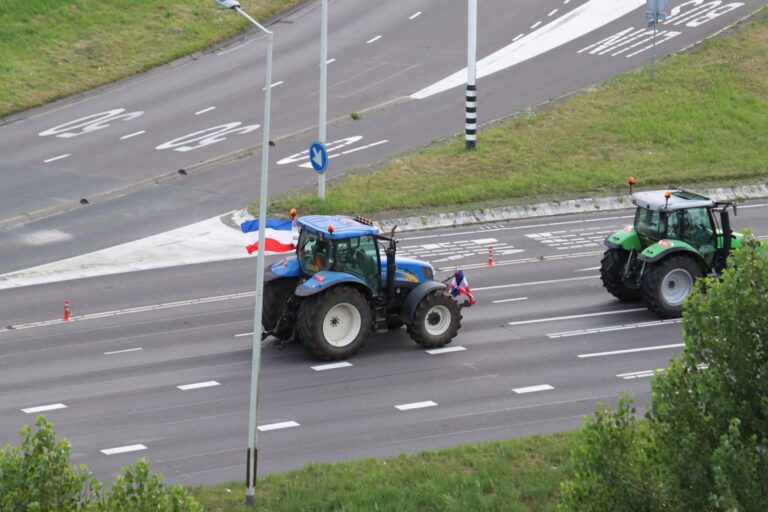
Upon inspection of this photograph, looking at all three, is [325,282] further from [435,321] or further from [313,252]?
[435,321]

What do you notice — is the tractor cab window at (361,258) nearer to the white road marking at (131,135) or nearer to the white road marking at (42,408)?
the white road marking at (42,408)

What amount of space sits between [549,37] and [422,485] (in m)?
36.3

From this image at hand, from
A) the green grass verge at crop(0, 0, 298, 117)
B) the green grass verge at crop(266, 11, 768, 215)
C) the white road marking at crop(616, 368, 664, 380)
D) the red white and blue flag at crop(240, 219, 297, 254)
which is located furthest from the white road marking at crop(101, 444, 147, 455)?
the green grass verge at crop(0, 0, 298, 117)

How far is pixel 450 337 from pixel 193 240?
10.9 metres

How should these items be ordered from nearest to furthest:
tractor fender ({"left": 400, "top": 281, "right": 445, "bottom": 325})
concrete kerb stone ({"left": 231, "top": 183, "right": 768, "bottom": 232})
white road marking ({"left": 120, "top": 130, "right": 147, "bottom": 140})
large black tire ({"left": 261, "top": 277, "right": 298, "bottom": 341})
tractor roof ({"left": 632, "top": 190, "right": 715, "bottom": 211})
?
1. tractor fender ({"left": 400, "top": 281, "right": 445, "bottom": 325})
2. large black tire ({"left": 261, "top": 277, "right": 298, "bottom": 341})
3. tractor roof ({"left": 632, "top": 190, "right": 715, "bottom": 211})
4. concrete kerb stone ({"left": 231, "top": 183, "right": 768, "bottom": 232})
5. white road marking ({"left": 120, "top": 130, "right": 147, "bottom": 140})

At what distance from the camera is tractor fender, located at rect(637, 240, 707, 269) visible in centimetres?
2748

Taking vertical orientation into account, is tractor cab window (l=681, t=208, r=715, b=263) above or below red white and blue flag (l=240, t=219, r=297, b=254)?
above

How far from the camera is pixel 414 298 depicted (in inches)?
1022

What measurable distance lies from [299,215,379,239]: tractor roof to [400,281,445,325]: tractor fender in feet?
4.46

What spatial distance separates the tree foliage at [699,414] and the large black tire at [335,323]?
435 inches

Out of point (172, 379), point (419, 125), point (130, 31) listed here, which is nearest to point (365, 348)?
point (172, 379)

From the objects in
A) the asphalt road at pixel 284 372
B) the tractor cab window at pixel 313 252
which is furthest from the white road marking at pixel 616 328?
the tractor cab window at pixel 313 252

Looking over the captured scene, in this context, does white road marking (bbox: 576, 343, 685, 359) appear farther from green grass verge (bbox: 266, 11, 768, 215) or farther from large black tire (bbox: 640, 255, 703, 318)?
green grass verge (bbox: 266, 11, 768, 215)

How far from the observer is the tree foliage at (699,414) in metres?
13.7
